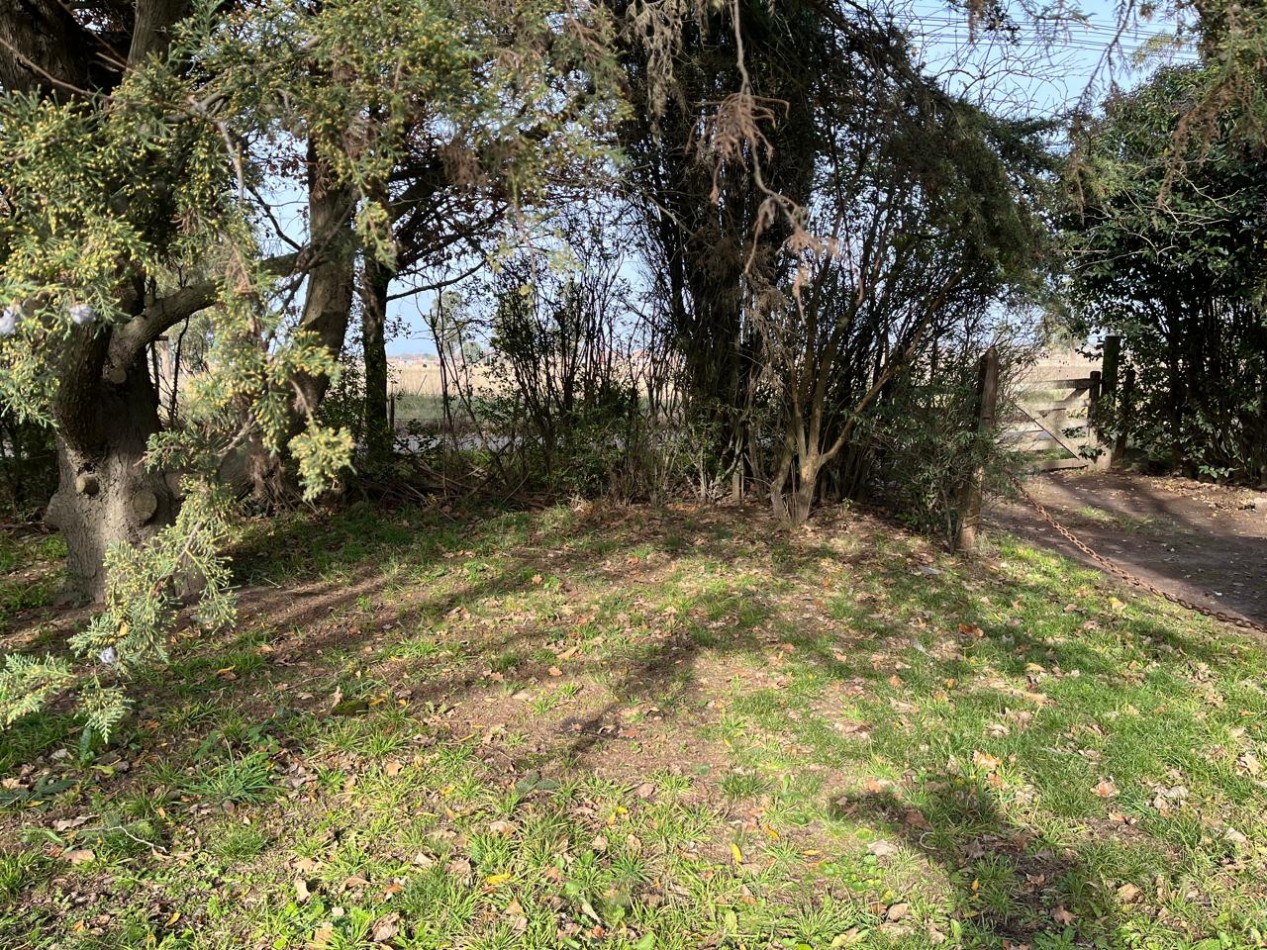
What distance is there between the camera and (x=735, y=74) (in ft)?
21.3

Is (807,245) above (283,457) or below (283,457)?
above

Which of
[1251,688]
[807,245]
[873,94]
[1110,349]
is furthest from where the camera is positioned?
[1110,349]

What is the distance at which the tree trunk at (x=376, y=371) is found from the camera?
7680mm

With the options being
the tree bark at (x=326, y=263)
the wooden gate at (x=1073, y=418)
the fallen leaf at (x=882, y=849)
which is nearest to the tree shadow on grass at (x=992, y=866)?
the fallen leaf at (x=882, y=849)

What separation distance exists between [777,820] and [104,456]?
4.59m

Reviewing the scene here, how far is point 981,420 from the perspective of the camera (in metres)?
6.47

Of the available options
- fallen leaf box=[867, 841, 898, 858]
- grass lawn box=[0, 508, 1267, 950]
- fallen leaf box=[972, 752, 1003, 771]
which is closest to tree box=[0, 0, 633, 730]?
grass lawn box=[0, 508, 1267, 950]

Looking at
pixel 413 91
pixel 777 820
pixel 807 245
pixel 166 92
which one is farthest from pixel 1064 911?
pixel 166 92

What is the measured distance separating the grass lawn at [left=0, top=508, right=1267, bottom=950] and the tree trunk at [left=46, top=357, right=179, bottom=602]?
1.49 ft

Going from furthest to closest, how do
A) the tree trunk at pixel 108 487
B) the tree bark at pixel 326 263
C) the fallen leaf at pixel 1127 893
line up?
the tree trunk at pixel 108 487 < the tree bark at pixel 326 263 < the fallen leaf at pixel 1127 893

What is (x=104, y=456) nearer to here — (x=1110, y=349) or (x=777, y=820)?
(x=777, y=820)

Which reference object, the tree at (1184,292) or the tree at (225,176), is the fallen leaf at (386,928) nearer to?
the tree at (225,176)

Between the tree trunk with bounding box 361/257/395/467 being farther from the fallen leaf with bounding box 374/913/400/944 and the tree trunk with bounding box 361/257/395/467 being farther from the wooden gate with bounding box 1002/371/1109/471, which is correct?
the wooden gate with bounding box 1002/371/1109/471

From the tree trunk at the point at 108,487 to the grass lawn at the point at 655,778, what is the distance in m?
0.46
